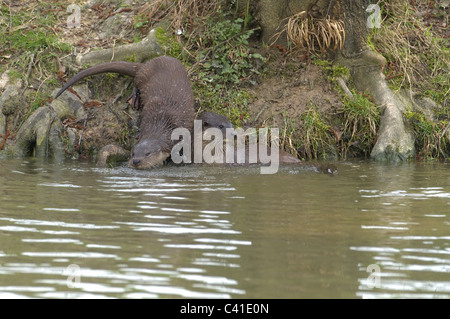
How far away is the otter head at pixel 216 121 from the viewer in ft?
22.8

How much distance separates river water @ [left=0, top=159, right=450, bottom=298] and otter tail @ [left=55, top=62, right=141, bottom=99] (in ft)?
4.52

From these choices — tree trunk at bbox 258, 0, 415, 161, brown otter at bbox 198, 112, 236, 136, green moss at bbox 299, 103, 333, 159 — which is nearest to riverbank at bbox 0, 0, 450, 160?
green moss at bbox 299, 103, 333, 159

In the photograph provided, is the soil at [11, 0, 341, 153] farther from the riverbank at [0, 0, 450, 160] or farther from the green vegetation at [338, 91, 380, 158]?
the green vegetation at [338, 91, 380, 158]

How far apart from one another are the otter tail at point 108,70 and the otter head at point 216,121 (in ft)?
2.80

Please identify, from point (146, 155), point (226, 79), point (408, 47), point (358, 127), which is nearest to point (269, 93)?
point (226, 79)

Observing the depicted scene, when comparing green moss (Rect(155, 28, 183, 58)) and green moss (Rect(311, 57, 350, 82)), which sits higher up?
green moss (Rect(155, 28, 183, 58))

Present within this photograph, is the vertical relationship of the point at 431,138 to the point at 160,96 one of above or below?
below

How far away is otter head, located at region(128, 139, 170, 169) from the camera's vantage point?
650 cm

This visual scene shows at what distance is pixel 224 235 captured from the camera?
3898 millimetres

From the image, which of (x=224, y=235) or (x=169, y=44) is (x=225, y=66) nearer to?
(x=169, y=44)

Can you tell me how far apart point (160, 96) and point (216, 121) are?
602mm

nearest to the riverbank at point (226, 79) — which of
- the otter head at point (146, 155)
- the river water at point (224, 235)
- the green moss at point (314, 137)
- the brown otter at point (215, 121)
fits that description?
the green moss at point (314, 137)
